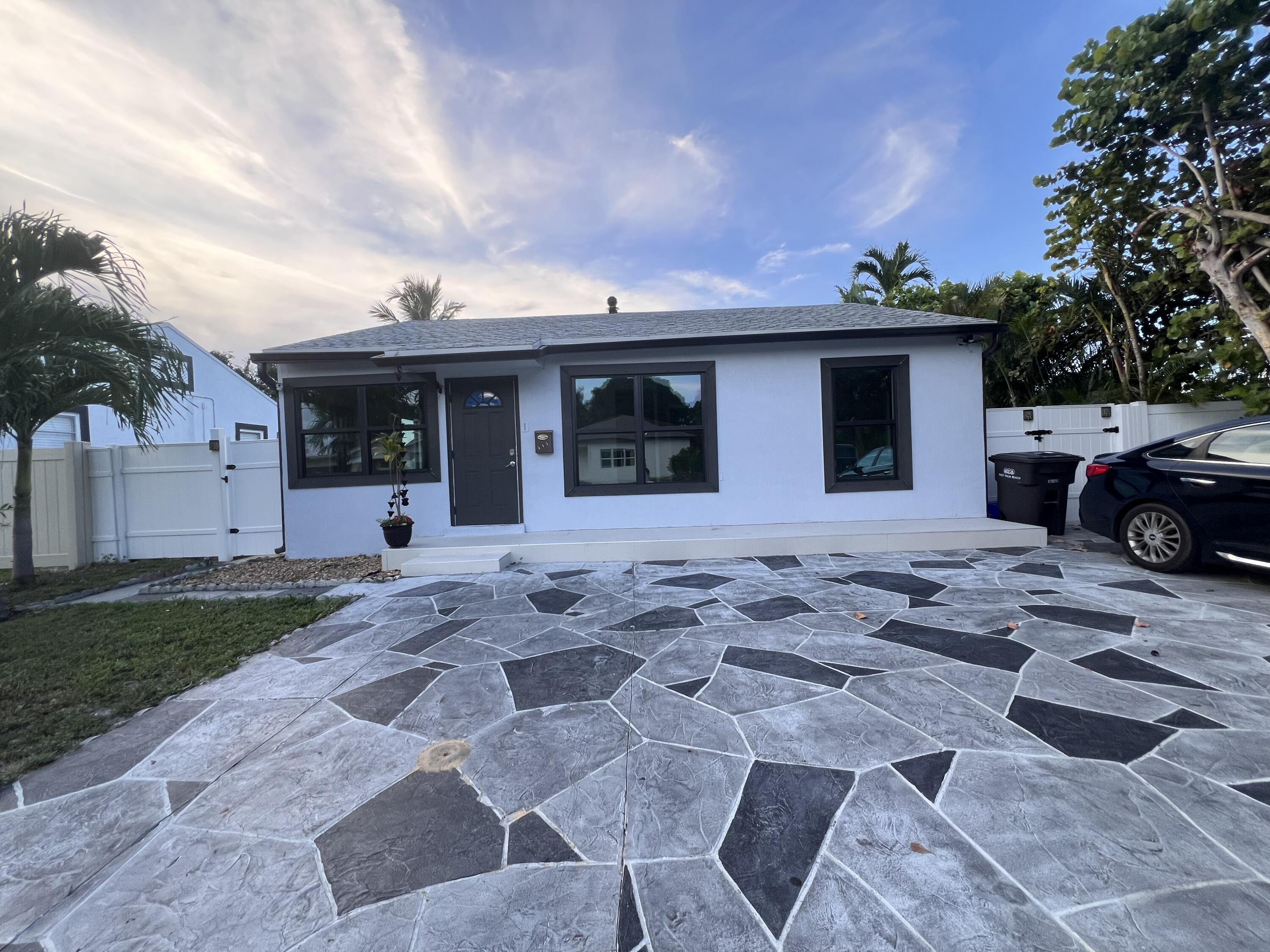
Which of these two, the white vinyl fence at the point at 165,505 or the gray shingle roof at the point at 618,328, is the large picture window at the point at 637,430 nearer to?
the gray shingle roof at the point at 618,328

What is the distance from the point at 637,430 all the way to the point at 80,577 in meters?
7.53

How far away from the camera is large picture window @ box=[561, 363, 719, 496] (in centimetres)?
718

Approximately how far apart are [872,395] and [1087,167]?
4203mm

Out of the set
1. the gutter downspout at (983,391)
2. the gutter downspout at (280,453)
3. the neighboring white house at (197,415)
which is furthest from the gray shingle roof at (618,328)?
the neighboring white house at (197,415)

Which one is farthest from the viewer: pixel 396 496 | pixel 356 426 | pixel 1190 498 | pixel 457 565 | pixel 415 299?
pixel 415 299

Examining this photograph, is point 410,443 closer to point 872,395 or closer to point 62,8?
point 62,8

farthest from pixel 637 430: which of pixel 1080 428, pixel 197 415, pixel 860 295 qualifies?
pixel 197 415

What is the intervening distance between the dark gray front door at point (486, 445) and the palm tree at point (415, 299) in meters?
13.8

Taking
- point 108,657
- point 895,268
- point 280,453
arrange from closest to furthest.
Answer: point 108,657, point 280,453, point 895,268

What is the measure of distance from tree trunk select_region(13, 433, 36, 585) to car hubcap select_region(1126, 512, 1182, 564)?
12607 mm

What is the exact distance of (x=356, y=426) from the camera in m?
7.18

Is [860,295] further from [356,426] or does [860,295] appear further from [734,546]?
[356,426]

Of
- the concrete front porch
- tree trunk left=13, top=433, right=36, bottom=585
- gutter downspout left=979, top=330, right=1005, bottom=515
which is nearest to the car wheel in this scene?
the concrete front porch

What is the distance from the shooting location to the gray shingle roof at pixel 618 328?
6.74m
